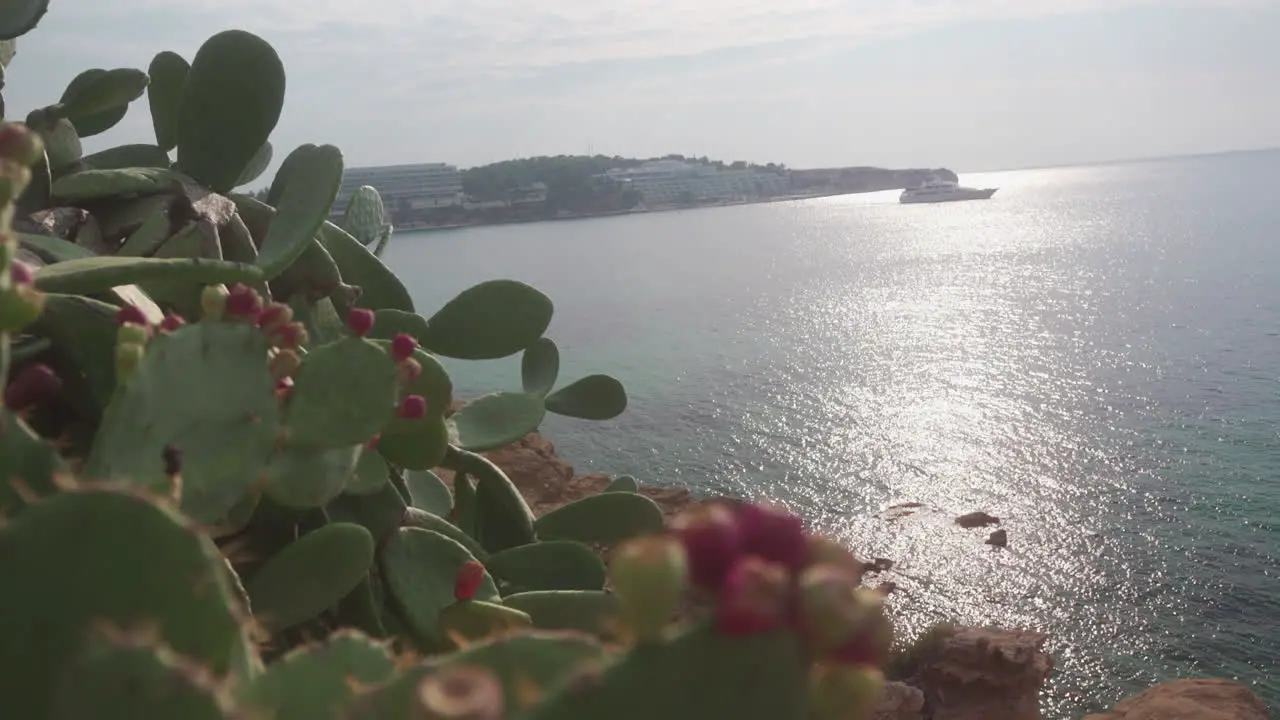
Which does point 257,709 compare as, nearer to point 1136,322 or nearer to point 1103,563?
point 1103,563

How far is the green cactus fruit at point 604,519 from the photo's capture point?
2451mm

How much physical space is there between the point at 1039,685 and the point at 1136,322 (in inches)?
582

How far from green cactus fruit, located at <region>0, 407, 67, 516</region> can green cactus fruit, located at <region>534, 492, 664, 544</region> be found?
1.63m

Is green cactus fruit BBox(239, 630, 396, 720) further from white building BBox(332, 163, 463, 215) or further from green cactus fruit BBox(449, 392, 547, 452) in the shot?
white building BBox(332, 163, 463, 215)

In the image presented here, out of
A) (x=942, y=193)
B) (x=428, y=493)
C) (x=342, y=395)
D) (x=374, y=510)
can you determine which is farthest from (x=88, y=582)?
(x=942, y=193)

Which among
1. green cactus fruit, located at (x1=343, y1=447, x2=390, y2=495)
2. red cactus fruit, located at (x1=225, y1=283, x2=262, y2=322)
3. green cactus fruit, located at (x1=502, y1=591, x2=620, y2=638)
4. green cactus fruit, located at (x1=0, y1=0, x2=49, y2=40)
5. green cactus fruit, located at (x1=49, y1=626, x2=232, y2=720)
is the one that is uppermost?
green cactus fruit, located at (x1=0, y1=0, x2=49, y2=40)

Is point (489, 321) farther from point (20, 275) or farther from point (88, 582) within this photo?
point (88, 582)

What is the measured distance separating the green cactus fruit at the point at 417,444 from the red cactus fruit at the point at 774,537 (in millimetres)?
1382

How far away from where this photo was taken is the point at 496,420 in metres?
2.54

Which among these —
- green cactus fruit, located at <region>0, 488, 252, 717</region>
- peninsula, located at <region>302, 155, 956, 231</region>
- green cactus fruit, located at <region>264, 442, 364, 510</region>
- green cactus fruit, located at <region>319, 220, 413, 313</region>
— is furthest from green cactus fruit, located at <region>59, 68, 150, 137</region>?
peninsula, located at <region>302, 155, 956, 231</region>

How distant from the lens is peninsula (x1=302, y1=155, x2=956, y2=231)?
151 ft

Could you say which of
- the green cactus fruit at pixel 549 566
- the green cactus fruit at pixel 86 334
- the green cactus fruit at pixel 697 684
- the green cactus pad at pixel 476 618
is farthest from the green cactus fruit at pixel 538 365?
the green cactus fruit at pixel 697 684

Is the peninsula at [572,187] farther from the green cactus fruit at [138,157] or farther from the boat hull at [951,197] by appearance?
the green cactus fruit at [138,157]

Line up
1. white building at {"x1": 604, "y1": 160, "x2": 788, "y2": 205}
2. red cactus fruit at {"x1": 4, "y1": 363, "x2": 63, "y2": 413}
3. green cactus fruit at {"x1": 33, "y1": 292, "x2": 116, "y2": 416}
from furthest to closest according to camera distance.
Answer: white building at {"x1": 604, "y1": 160, "x2": 788, "y2": 205} < green cactus fruit at {"x1": 33, "y1": 292, "x2": 116, "y2": 416} < red cactus fruit at {"x1": 4, "y1": 363, "x2": 63, "y2": 413}
